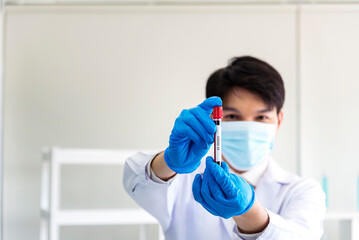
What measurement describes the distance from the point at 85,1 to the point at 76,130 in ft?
1.72

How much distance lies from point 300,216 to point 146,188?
0.26m

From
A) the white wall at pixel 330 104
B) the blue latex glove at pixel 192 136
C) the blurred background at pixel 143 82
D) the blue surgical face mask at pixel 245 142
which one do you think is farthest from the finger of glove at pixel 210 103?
the white wall at pixel 330 104

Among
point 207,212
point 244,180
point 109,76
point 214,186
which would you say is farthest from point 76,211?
point 214,186

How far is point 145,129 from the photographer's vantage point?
203 cm

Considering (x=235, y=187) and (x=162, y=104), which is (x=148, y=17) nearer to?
(x=162, y=104)

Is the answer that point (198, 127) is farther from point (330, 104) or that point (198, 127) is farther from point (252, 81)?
point (330, 104)

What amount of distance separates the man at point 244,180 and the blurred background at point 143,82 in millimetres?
1053

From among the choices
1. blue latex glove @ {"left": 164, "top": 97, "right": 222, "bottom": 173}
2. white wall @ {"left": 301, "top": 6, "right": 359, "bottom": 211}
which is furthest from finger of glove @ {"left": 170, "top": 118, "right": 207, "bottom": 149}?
white wall @ {"left": 301, "top": 6, "right": 359, "bottom": 211}

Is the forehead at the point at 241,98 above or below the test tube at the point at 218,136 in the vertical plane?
above

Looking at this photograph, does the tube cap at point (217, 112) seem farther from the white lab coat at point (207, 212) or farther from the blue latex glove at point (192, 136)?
the white lab coat at point (207, 212)

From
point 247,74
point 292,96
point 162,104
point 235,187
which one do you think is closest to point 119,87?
point 162,104

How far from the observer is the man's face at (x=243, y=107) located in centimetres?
89

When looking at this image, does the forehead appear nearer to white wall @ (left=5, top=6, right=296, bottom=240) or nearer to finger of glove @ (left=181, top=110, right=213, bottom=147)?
finger of glove @ (left=181, top=110, right=213, bottom=147)

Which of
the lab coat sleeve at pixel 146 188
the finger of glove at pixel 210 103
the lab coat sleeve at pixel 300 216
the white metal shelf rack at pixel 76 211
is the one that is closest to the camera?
the finger of glove at pixel 210 103
